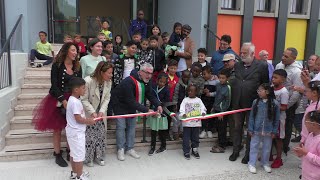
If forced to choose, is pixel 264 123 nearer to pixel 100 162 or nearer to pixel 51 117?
pixel 100 162

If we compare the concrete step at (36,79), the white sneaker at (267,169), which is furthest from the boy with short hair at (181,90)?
the concrete step at (36,79)

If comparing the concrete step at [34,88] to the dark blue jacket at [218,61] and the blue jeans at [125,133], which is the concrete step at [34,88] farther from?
the dark blue jacket at [218,61]

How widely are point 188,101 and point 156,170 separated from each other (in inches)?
48.6

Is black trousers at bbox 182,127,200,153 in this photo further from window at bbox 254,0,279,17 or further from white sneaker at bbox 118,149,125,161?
window at bbox 254,0,279,17

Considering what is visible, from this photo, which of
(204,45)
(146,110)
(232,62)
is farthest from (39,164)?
(204,45)

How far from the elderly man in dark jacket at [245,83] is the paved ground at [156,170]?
0.40 metres

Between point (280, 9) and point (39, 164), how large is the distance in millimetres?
8188

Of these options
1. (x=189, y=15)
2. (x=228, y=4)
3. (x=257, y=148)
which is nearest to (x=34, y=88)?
(x=257, y=148)

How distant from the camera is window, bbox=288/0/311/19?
9.86 m

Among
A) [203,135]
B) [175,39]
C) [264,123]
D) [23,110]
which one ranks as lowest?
[203,135]

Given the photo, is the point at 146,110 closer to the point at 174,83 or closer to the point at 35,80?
the point at 174,83

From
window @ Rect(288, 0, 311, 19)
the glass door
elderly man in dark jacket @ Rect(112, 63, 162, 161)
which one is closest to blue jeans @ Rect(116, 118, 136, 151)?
elderly man in dark jacket @ Rect(112, 63, 162, 161)

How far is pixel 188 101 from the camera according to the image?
5.13 meters

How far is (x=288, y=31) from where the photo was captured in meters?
9.96
